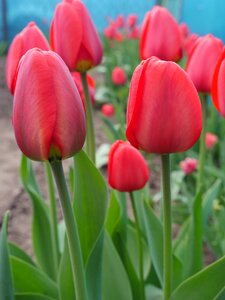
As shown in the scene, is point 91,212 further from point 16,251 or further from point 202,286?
point 16,251

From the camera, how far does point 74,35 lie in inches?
31.9

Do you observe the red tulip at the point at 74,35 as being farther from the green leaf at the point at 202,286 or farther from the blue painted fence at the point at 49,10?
the blue painted fence at the point at 49,10

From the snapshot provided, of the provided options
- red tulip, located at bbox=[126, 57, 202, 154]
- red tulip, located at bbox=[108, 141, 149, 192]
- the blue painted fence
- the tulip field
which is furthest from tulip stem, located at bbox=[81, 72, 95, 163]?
the blue painted fence

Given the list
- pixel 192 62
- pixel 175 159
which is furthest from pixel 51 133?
pixel 175 159

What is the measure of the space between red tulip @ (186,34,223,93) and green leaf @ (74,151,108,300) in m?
0.26

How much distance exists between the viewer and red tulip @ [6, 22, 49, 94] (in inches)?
29.5

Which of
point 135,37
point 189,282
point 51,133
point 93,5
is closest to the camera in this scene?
point 51,133

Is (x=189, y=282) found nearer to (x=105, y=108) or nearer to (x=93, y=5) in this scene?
(x=105, y=108)

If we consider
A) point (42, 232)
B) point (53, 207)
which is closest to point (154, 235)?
point (53, 207)

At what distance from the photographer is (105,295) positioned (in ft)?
2.84

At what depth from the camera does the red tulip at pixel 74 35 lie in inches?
31.5

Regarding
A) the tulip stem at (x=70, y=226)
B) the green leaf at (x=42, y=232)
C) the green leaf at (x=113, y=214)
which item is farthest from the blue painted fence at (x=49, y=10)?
the tulip stem at (x=70, y=226)

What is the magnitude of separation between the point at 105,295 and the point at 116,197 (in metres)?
0.18

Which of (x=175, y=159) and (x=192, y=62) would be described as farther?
(x=175, y=159)
